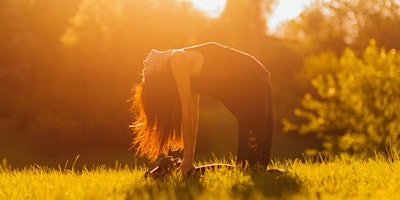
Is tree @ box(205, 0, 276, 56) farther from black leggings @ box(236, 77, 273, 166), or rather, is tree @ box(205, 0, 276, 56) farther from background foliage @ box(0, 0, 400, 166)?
black leggings @ box(236, 77, 273, 166)

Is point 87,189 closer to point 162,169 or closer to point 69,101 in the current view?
point 162,169

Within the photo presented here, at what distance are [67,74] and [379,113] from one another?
1360 cm

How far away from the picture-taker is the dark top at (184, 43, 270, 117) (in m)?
6.65

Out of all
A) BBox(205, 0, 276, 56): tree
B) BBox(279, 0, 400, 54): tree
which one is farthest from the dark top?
BBox(279, 0, 400, 54): tree

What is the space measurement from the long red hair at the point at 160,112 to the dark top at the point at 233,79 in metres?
0.35

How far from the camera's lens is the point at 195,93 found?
6.90 metres

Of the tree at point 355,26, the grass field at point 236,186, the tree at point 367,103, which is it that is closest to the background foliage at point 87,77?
the tree at point 367,103

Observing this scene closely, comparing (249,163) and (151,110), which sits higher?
(151,110)

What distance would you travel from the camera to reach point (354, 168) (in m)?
7.46

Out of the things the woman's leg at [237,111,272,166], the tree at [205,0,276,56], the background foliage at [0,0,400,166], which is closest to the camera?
the woman's leg at [237,111,272,166]

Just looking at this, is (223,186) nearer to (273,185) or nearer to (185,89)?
(273,185)

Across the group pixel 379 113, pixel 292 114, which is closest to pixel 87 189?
pixel 379 113

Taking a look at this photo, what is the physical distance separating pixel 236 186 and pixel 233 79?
141 cm

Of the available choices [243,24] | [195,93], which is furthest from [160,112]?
[243,24]
